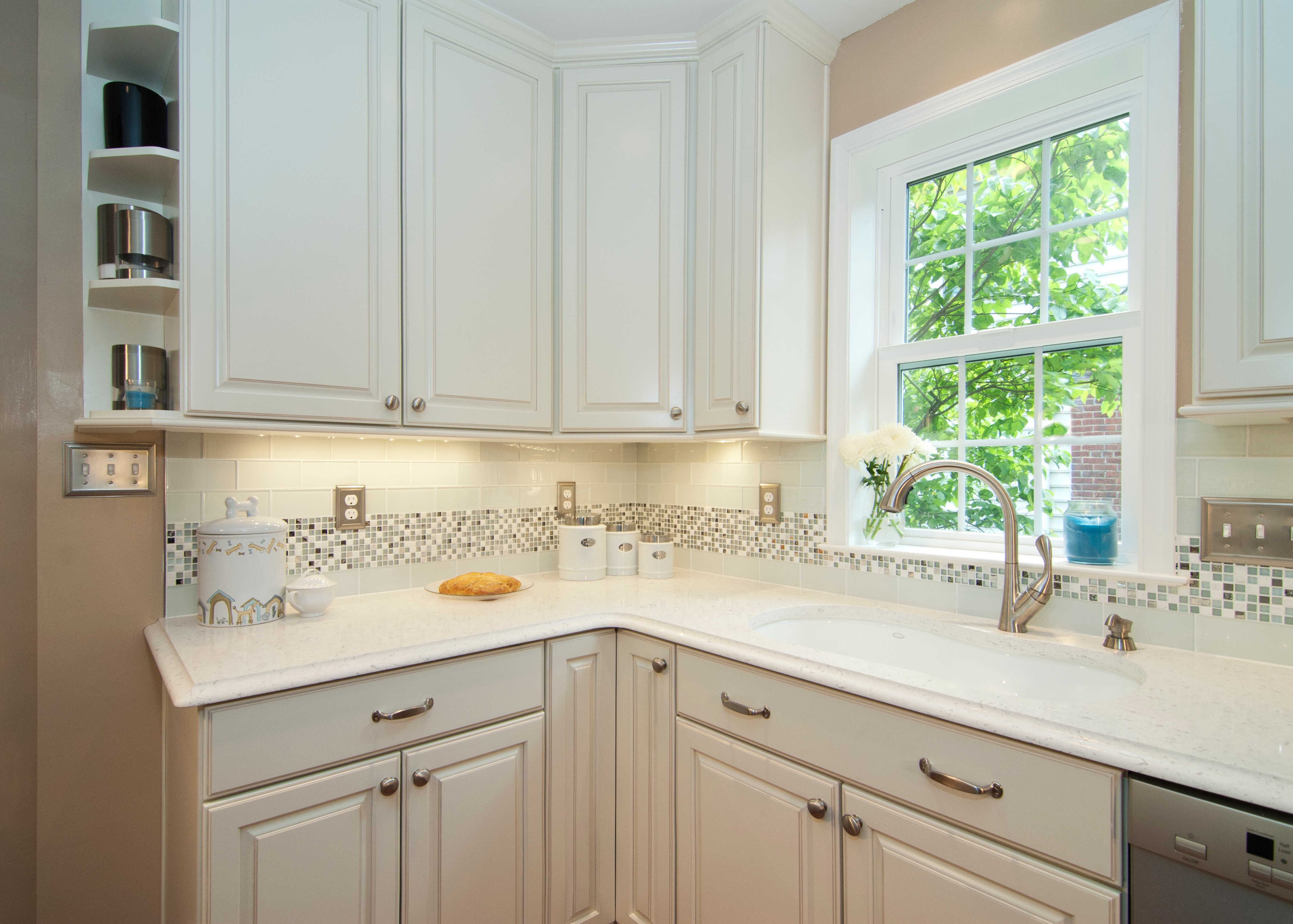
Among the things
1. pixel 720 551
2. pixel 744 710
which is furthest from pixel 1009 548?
pixel 720 551

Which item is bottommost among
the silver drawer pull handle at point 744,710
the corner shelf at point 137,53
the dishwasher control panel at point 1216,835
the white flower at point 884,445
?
the silver drawer pull handle at point 744,710

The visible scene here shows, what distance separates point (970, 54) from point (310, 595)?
6.93 ft

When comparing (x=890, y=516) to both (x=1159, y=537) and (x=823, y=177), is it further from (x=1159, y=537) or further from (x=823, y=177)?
(x=823, y=177)

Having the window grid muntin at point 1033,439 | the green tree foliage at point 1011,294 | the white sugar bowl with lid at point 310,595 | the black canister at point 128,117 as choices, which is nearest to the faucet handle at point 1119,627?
the window grid muntin at point 1033,439

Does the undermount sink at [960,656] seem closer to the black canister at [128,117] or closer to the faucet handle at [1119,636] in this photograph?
the faucet handle at [1119,636]

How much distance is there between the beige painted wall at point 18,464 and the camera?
137 cm

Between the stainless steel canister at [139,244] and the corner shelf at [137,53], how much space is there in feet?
0.93

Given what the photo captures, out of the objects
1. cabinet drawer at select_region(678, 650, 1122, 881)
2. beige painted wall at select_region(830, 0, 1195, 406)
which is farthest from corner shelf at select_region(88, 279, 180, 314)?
beige painted wall at select_region(830, 0, 1195, 406)

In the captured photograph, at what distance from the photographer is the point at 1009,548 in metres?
1.41

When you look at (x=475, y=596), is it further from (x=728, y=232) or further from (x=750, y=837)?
(x=728, y=232)

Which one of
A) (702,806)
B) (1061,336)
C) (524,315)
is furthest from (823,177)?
(702,806)

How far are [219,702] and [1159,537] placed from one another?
181cm

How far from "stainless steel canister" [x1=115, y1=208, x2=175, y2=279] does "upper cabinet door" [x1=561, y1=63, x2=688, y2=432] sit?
3.10 ft

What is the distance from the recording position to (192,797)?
3.81 feet
